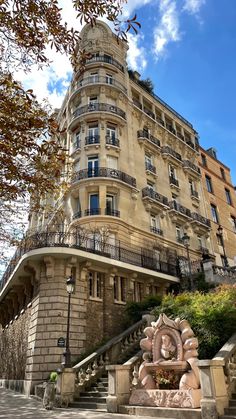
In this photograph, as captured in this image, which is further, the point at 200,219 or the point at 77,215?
the point at 200,219

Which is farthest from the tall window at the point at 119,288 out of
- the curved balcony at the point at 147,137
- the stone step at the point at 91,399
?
the curved balcony at the point at 147,137

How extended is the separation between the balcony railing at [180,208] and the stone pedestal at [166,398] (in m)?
17.3

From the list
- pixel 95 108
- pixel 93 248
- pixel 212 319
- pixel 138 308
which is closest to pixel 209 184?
pixel 95 108

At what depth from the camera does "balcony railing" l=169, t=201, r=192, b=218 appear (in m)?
24.5

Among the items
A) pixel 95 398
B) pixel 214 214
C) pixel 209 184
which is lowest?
pixel 95 398

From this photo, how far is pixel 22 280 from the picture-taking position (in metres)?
16.2

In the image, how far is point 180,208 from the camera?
83.1ft

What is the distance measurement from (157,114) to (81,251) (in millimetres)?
19688

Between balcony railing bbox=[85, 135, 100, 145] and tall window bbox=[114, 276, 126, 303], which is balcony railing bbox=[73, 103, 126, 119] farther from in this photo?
tall window bbox=[114, 276, 126, 303]

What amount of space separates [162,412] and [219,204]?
87.3 feet

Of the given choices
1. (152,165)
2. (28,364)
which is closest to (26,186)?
(28,364)

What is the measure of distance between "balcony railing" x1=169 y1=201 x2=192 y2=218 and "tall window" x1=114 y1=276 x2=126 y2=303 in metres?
9.33

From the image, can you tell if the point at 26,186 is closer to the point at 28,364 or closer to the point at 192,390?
the point at 192,390

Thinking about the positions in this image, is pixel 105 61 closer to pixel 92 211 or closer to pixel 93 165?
pixel 93 165
